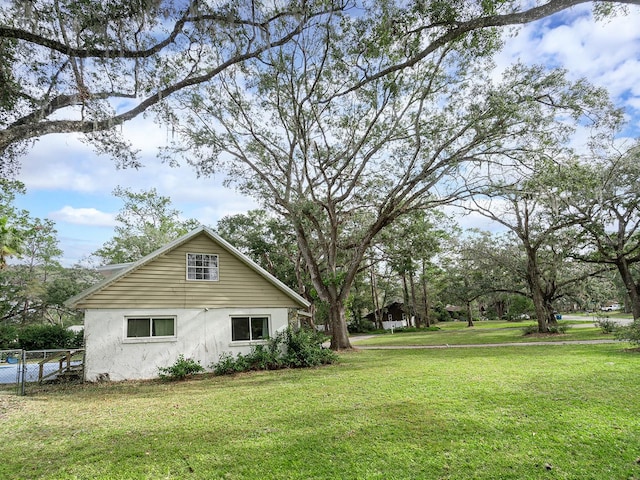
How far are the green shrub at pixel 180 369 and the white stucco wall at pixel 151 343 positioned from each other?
1.11 feet

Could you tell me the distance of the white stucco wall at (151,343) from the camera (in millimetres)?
11852

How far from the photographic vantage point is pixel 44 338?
78.0 ft

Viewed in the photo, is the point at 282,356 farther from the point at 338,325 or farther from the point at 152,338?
the point at 338,325

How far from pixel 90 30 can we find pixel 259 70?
7428 millimetres

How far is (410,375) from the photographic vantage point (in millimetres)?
10438

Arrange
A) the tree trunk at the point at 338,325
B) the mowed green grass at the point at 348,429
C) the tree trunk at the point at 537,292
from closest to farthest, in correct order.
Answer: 1. the mowed green grass at the point at 348,429
2. the tree trunk at the point at 338,325
3. the tree trunk at the point at 537,292

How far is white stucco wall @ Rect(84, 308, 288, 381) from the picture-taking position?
11852 mm

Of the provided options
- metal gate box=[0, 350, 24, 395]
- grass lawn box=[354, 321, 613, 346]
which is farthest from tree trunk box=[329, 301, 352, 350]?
metal gate box=[0, 350, 24, 395]

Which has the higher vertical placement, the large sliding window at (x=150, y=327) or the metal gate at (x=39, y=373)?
the large sliding window at (x=150, y=327)

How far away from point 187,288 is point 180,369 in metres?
2.78

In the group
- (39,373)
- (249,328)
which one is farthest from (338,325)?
(39,373)

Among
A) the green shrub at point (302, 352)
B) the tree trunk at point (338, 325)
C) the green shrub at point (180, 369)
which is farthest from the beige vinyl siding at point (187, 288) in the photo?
the tree trunk at point (338, 325)

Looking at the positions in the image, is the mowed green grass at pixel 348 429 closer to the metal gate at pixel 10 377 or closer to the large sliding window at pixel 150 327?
the metal gate at pixel 10 377

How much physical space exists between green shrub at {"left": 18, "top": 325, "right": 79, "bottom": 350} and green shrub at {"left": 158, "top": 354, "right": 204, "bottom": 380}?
15469 millimetres
